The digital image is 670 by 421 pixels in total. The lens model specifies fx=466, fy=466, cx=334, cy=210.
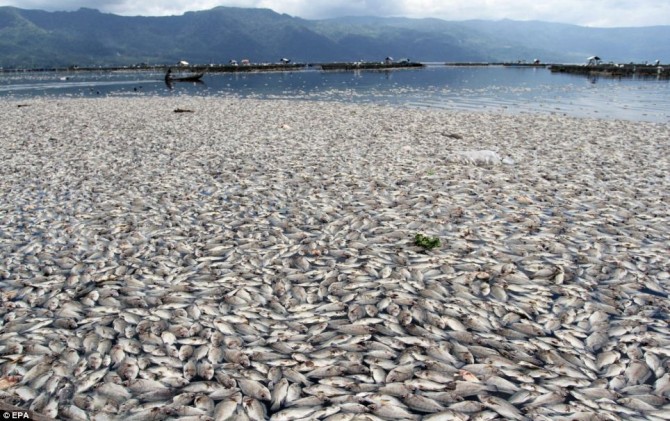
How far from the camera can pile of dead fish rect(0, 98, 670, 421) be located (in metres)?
4.97

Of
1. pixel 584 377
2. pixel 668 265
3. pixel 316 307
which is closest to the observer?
pixel 584 377

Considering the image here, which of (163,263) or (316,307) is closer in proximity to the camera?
(316,307)

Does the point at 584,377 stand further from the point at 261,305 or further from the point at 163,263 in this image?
the point at 163,263

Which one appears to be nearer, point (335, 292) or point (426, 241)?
point (335, 292)

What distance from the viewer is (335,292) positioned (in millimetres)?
7125

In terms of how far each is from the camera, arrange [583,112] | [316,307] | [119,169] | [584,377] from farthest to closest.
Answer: [583,112], [119,169], [316,307], [584,377]

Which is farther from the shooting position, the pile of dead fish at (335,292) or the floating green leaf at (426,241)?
the floating green leaf at (426,241)

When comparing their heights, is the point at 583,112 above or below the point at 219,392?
above

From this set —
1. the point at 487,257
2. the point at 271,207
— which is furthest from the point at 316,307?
the point at 271,207

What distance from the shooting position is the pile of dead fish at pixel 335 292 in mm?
4969

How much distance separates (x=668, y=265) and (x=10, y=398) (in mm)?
9667

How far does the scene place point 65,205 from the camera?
11.5 m

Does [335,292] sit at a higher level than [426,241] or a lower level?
lower

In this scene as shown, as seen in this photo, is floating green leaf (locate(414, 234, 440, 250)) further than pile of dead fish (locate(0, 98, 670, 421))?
Yes
